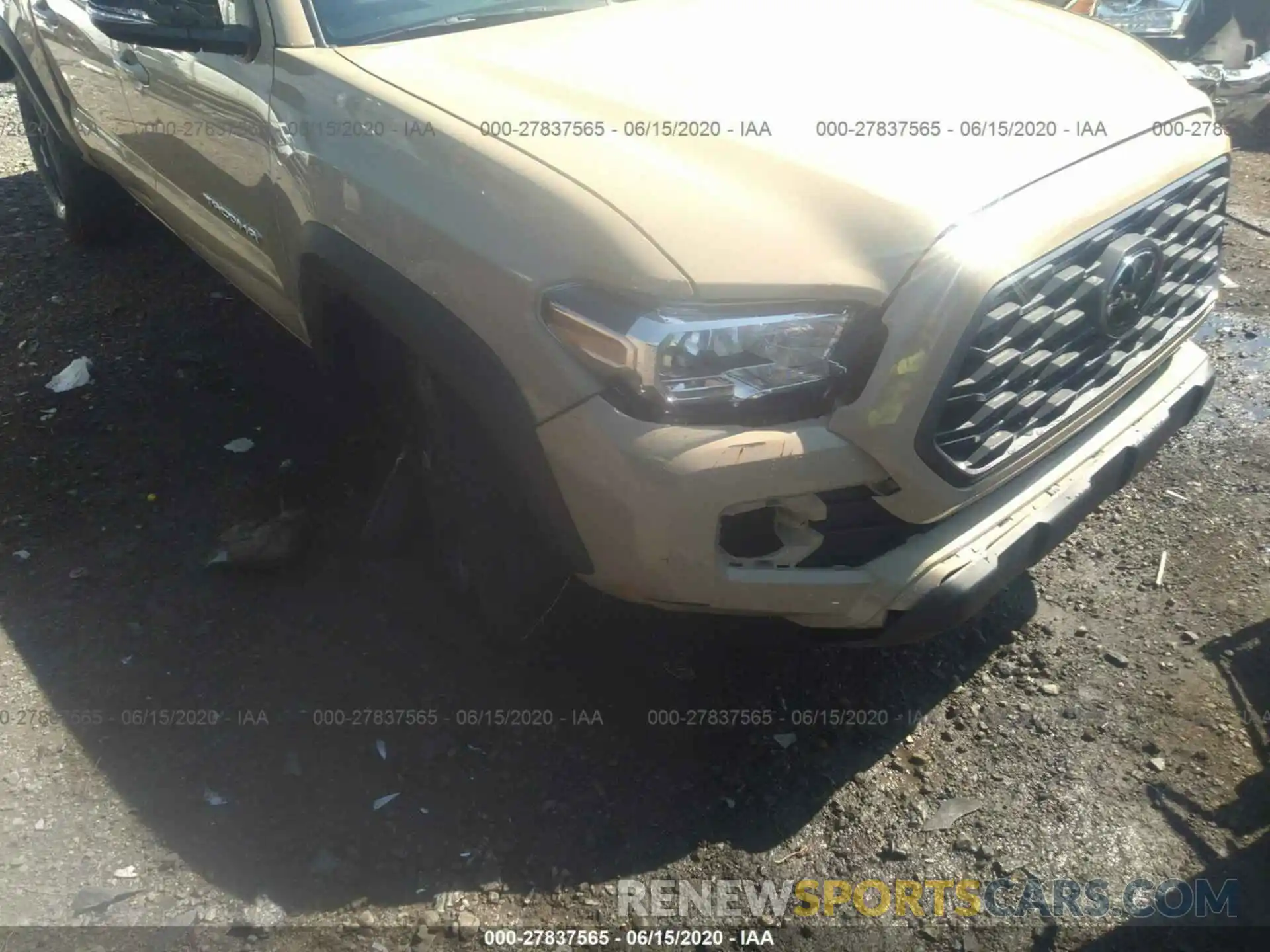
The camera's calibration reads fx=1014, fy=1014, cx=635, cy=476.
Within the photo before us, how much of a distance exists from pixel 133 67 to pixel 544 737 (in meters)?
2.60

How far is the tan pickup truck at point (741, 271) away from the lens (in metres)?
1.88

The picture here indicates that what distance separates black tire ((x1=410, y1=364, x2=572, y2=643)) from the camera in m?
2.35

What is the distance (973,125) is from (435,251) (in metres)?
1.16

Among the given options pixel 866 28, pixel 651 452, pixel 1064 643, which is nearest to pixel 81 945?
pixel 651 452

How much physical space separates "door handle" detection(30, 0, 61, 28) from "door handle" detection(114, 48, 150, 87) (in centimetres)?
84

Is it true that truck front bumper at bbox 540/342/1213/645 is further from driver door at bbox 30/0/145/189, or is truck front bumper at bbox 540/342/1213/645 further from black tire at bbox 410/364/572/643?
driver door at bbox 30/0/145/189

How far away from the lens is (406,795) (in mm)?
2408

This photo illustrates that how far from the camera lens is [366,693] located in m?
2.66

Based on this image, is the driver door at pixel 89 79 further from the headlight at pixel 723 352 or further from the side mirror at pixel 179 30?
the headlight at pixel 723 352

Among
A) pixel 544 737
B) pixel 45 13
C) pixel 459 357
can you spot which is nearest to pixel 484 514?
pixel 459 357

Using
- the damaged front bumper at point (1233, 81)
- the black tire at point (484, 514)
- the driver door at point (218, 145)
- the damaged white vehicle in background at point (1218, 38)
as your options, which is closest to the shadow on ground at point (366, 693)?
the black tire at point (484, 514)

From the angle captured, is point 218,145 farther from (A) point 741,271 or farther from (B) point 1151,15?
(B) point 1151,15

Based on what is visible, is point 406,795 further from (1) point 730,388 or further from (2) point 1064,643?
(2) point 1064,643

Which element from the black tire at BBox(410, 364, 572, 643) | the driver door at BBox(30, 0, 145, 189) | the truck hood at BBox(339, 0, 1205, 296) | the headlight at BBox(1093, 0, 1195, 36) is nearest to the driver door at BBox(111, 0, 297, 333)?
the driver door at BBox(30, 0, 145, 189)
